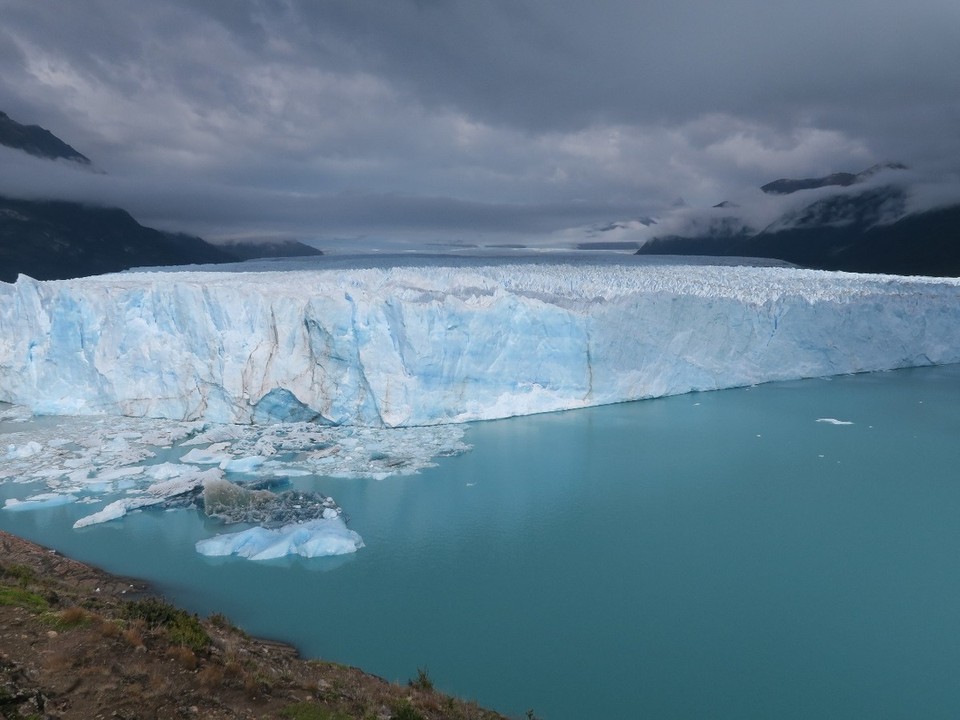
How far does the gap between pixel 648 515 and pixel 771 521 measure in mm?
1201

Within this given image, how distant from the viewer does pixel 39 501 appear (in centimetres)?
736

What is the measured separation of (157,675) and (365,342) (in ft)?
24.7

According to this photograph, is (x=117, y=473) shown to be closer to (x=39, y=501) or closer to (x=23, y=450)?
(x=39, y=501)

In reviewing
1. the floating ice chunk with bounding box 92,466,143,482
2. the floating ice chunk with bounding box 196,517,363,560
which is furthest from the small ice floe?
the floating ice chunk with bounding box 196,517,363,560

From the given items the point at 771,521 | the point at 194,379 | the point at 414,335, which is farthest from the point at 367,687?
the point at 194,379

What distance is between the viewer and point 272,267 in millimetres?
14414

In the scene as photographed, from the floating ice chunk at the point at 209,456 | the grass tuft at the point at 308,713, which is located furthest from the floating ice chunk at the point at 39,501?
the grass tuft at the point at 308,713

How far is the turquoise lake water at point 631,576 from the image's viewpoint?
4395 millimetres

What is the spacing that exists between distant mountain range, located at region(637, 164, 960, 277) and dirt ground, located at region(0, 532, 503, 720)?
89.9 feet

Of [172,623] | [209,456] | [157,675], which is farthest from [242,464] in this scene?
[157,675]

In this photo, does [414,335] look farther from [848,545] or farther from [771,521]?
[848,545]

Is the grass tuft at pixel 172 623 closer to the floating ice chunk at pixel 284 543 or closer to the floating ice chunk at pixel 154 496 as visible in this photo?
the floating ice chunk at pixel 284 543

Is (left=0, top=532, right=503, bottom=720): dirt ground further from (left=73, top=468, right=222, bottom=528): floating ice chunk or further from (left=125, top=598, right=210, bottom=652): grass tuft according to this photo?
(left=73, top=468, right=222, bottom=528): floating ice chunk

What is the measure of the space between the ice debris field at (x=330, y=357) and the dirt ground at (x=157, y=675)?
14.4 ft
